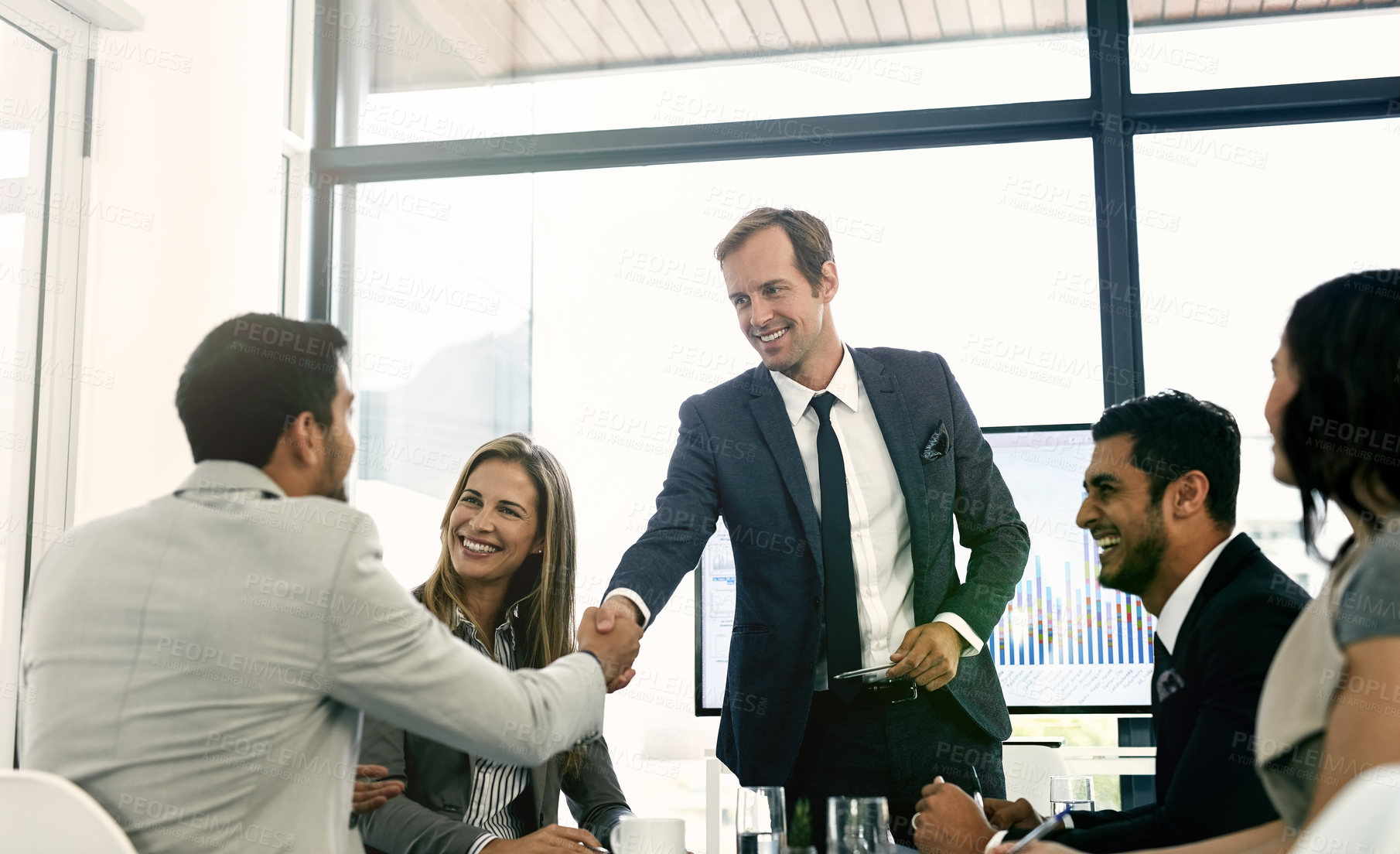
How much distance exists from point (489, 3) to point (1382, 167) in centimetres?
306

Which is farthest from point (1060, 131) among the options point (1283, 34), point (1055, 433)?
point (1055, 433)

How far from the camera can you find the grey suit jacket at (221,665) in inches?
52.9

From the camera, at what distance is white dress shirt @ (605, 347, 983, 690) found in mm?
2443

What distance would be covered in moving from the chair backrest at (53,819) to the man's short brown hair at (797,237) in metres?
1.83

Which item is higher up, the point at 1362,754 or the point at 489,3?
the point at 489,3

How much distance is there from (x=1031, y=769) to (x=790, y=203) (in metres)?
1.95

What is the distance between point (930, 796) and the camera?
72.6 inches

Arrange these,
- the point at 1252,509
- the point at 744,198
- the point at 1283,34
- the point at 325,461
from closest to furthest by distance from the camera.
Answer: the point at 325,461 < the point at 1252,509 < the point at 1283,34 < the point at 744,198

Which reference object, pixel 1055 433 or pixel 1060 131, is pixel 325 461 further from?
pixel 1060 131

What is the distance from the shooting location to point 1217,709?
5.10 feet
